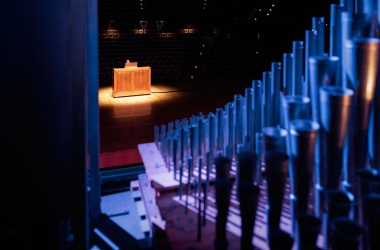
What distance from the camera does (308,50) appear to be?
52.3 inches

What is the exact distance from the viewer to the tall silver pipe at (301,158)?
1.08 metres

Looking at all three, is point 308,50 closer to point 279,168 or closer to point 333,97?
point 333,97

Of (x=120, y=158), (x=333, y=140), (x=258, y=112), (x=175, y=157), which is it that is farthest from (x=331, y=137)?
(x=120, y=158)

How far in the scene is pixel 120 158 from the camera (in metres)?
4.13

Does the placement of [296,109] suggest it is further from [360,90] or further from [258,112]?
[258,112]

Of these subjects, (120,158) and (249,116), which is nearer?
(249,116)

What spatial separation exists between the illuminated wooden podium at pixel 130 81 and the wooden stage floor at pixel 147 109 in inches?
6.7

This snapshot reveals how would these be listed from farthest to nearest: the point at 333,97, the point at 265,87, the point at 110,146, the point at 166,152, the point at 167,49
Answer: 1. the point at 167,49
2. the point at 110,146
3. the point at 166,152
4. the point at 265,87
5. the point at 333,97

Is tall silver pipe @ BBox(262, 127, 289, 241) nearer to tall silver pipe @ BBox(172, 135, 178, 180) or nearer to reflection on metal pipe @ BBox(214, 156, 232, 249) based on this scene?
reflection on metal pipe @ BBox(214, 156, 232, 249)

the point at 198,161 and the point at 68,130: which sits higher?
the point at 68,130

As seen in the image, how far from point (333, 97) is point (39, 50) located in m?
1.14

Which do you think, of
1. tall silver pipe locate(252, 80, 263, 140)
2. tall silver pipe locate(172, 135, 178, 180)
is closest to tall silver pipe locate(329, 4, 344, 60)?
tall silver pipe locate(252, 80, 263, 140)

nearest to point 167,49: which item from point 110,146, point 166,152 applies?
point 110,146

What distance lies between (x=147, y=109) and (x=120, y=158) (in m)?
2.51
